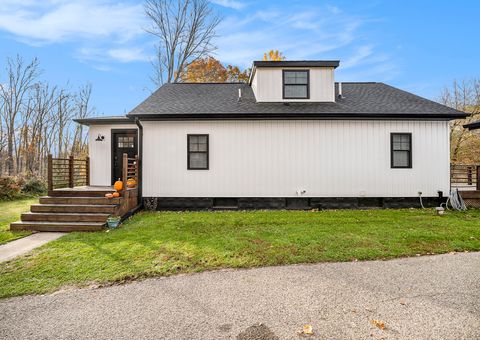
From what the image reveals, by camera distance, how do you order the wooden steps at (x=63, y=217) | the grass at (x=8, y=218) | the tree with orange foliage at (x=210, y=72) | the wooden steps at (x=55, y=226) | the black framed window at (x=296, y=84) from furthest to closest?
the tree with orange foliage at (x=210, y=72), the black framed window at (x=296, y=84), the wooden steps at (x=63, y=217), the wooden steps at (x=55, y=226), the grass at (x=8, y=218)

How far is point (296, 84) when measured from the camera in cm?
1002

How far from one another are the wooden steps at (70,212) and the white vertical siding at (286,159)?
1.88m

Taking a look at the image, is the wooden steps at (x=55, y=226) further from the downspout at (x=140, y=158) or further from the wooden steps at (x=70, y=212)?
the downspout at (x=140, y=158)

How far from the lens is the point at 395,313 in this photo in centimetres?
273

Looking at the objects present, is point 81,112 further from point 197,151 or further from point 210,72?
point 197,151

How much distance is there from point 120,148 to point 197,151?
131 inches

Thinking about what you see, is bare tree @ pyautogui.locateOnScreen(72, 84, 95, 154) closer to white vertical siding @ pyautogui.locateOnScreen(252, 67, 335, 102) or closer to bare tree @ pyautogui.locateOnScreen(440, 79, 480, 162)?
white vertical siding @ pyautogui.locateOnScreen(252, 67, 335, 102)

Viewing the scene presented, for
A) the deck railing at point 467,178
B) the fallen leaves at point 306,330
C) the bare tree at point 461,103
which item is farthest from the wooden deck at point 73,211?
the bare tree at point 461,103

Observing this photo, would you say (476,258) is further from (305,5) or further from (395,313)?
(305,5)

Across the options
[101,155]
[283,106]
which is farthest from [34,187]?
[283,106]

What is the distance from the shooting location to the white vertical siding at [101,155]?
32.3 feet

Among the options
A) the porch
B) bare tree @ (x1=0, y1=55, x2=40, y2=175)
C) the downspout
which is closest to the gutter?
the downspout

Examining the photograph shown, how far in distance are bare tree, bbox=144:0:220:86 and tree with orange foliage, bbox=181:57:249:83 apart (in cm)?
78

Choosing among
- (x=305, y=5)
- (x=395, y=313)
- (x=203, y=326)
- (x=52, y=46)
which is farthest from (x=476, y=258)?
(x=52, y=46)
